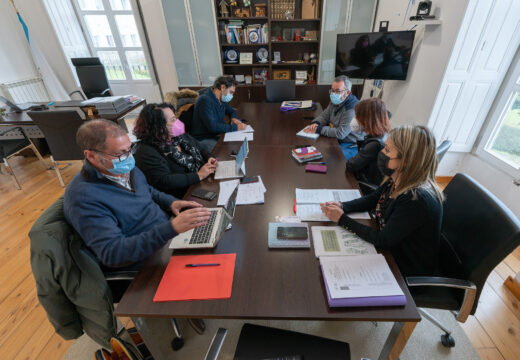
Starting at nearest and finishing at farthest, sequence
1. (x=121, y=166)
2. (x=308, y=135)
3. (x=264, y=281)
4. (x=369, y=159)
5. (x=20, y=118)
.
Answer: (x=264, y=281), (x=121, y=166), (x=369, y=159), (x=308, y=135), (x=20, y=118)

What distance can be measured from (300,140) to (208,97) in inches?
42.4

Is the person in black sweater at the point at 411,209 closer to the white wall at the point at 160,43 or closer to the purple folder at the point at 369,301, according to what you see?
the purple folder at the point at 369,301

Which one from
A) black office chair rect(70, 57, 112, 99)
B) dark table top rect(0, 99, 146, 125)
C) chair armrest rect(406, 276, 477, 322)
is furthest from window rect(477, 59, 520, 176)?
black office chair rect(70, 57, 112, 99)

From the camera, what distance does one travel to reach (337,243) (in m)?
1.09

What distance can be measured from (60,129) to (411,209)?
3.35m

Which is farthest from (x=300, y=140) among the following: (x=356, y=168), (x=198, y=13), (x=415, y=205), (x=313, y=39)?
(x=198, y=13)

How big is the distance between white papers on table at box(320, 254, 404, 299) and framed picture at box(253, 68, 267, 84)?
169 inches

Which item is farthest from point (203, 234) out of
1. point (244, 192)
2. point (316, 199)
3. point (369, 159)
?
point (369, 159)

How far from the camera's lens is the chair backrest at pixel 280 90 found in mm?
3688

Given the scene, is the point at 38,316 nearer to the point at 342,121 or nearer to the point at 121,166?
the point at 121,166

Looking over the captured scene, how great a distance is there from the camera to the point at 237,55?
4484 millimetres

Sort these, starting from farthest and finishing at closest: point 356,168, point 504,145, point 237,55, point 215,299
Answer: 1. point 237,55
2. point 504,145
3. point 356,168
4. point 215,299

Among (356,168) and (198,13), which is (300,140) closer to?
(356,168)

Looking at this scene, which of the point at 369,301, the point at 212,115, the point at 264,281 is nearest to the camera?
the point at 369,301
